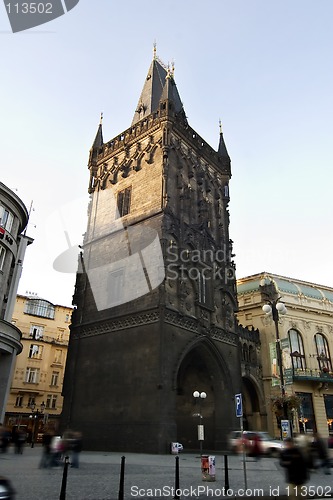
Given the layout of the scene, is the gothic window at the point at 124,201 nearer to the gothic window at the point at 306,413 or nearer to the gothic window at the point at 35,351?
the gothic window at the point at 35,351

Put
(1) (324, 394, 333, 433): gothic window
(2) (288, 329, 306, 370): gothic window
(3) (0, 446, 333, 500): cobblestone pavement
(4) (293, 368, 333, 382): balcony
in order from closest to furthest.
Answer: (3) (0, 446, 333, 500): cobblestone pavement → (4) (293, 368, 333, 382): balcony → (1) (324, 394, 333, 433): gothic window → (2) (288, 329, 306, 370): gothic window

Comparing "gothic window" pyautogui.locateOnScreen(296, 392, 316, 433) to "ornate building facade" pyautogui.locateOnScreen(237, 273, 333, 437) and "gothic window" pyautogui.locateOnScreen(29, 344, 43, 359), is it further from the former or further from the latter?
"gothic window" pyautogui.locateOnScreen(29, 344, 43, 359)

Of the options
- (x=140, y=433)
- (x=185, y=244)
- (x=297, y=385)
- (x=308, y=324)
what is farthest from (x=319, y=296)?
(x=140, y=433)

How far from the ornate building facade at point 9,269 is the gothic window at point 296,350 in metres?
29.5

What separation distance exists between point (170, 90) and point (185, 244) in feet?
48.6

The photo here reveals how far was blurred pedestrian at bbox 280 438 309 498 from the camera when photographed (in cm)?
722

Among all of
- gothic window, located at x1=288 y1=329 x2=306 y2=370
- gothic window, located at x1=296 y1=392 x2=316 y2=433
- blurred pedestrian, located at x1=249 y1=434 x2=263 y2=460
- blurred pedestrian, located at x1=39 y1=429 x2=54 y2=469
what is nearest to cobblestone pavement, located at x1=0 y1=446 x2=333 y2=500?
blurred pedestrian, located at x1=39 y1=429 x2=54 y2=469

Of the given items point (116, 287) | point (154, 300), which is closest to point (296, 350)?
point (116, 287)

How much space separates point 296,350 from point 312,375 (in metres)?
3.06

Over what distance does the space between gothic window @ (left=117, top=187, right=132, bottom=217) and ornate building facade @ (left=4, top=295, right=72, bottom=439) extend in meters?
24.5

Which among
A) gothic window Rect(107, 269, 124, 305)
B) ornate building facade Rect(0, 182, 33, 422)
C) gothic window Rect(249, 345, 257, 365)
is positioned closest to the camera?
ornate building facade Rect(0, 182, 33, 422)

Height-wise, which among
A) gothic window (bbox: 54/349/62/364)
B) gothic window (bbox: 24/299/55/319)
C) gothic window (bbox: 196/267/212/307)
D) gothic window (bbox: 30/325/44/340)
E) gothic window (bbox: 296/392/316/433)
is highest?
gothic window (bbox: 24/299/55/319)

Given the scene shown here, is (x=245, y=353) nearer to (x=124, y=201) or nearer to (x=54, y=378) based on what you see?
(x=124, y=201)

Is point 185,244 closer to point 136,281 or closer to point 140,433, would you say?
point 136,281
